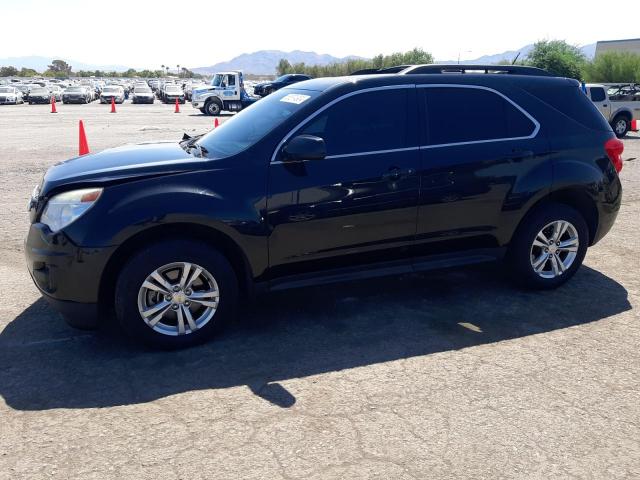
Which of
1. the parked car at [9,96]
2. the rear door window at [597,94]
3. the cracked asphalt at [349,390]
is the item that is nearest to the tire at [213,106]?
the rear door window at [597,94]

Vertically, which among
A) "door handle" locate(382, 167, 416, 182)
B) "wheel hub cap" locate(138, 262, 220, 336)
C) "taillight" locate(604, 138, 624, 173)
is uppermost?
"taillight" locate(604, 138, 624, 173)

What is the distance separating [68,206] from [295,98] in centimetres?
191

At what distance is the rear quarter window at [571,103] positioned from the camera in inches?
203

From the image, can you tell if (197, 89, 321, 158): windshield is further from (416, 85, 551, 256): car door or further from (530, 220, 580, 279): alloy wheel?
(530, 220, 580, 279): alloy wheel

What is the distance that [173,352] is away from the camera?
408 centimetres

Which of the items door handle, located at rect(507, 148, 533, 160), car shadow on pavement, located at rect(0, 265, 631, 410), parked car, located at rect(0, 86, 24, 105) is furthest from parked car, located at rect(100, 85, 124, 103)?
door handle, located at rect(507, 148, 533, 160)

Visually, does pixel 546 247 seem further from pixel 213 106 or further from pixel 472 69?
pixel 213 106

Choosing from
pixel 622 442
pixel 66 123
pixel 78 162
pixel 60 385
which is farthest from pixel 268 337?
pixel 66 123

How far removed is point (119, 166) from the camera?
4.18 metres

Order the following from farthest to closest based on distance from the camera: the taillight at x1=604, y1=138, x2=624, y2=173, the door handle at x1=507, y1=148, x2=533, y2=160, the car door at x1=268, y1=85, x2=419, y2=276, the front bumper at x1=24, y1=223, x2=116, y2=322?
the taillight at x1=604, y1=138, x2=624, y2=173 < the door handle at x1=507, y1=148, x2=533, y2=160 < the car door at x1=268, y1=85, x2=419, y2=276 < the front bumper at x1=24, y1=223, x2=116, y2=322

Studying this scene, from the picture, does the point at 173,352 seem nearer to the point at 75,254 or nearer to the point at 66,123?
the point at 75,254

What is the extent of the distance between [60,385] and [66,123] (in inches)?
861

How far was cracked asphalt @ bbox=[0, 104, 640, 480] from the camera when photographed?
294cm

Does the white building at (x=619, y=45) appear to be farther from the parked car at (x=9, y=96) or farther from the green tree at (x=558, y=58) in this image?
the parked car at (x=9, y=96)
